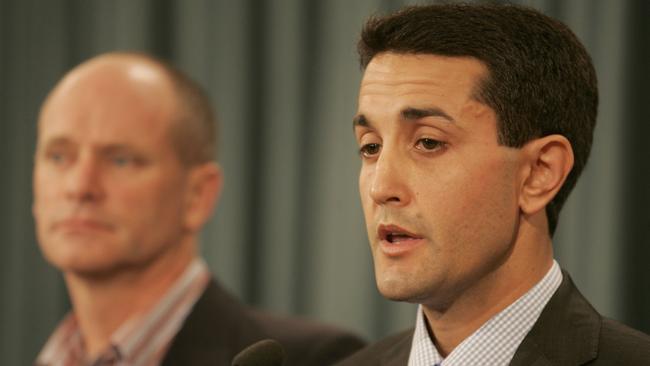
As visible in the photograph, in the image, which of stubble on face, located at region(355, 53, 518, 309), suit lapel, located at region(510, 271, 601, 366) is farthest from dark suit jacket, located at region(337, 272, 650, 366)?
stubble on face, located at region(355, 53, 518, 309)

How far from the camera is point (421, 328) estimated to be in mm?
2119

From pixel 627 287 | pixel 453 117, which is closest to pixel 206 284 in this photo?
pixel 627 287

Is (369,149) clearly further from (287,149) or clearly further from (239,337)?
(287,149)

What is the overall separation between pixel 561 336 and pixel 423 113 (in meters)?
0.44

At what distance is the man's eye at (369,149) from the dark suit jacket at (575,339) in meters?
0.40

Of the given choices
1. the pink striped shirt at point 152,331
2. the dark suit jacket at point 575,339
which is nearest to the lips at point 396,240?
the dark suit jacket at point 575,339

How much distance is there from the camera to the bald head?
126 inches

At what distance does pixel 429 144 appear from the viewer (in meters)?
1.99

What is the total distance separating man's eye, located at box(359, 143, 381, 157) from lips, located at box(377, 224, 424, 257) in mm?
152

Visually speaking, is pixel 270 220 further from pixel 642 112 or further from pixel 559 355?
pixel 559 355

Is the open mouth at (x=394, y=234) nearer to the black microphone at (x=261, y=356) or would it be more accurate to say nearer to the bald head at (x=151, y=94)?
the black microphone at (x=261, y=356)

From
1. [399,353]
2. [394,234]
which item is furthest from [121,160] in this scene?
[394,234]

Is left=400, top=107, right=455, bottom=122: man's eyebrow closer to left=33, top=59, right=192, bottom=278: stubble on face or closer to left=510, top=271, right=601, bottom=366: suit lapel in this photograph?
left=510, top=271, right=601, bottom=366: suit lapel

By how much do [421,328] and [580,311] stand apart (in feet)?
0.93
